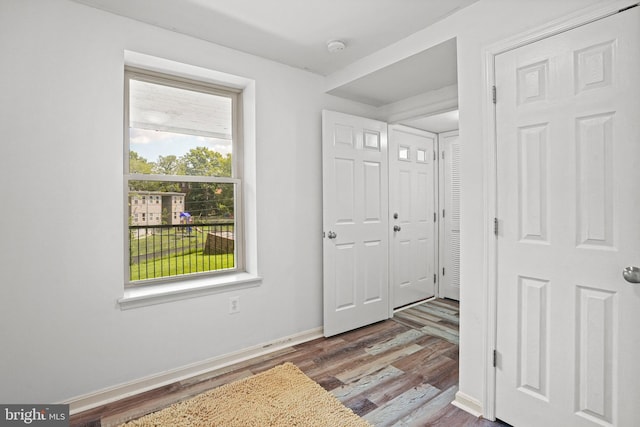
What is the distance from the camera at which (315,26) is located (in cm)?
220

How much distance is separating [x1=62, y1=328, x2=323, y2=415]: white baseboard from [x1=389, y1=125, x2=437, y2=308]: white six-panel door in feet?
4.62

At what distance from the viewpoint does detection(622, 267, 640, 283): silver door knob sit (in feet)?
4.45

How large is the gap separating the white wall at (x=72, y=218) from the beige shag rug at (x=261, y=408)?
15.8 inches

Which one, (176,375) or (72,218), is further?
(176,375)

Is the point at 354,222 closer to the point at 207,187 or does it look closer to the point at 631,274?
the point at 207,187

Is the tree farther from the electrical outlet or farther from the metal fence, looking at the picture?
the electrical outlet

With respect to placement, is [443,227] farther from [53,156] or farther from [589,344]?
[53,156]

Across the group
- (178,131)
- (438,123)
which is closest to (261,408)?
(178,131)

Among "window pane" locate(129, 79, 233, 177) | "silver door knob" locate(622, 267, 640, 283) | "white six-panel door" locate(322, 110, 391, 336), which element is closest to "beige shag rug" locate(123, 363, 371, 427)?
"white six-panel door" locate(322, 110, 391, 336)

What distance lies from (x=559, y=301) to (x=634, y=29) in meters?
1.25

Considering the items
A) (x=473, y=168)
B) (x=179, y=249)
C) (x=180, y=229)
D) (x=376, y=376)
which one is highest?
(x=473, y=168)

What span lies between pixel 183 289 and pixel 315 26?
207cm

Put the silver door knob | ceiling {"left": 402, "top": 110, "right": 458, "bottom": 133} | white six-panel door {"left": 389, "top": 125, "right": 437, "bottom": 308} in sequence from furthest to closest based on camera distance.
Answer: white six-panel door {"left": 389, "top": 125, "right": 437, "bottom": 308} < ceiling {"left": 402, "top": 110, "right": 458, "bottom": 133} < the silver door knob

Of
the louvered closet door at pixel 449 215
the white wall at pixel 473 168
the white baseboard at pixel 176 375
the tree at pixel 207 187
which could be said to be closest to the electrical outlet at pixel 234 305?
the white baseboard at pixel 176 375
